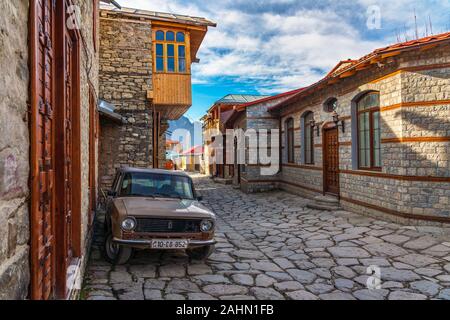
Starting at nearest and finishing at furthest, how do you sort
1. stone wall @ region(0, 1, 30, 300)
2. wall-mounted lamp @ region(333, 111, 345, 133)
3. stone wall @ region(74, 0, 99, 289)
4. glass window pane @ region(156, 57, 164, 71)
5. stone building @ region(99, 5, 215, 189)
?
stone wall @ region(0, 1, 30, 300) < stone wall @ region(74, 0, 99, 289) < wall-mounted lamp @ region(333, 111, 345, 133) < stone building @ region(99, 5, 215, 189) < glass window pane @ region(156, 57, 164, 71)

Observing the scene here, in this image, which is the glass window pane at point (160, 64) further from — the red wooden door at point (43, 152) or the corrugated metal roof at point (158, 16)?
the red wooden door at point (43, 152)

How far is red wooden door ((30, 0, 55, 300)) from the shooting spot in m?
1.85

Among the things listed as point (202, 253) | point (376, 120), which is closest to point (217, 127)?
point (376, 120)

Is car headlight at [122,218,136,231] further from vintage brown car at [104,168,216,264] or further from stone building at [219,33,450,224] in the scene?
stone building at [219,33,450,224]

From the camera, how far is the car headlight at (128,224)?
15.0 feet

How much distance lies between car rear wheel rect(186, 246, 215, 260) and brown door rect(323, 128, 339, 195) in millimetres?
6449

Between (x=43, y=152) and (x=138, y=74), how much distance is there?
34.0 ft

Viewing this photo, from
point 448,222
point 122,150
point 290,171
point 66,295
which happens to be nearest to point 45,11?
point 66,295

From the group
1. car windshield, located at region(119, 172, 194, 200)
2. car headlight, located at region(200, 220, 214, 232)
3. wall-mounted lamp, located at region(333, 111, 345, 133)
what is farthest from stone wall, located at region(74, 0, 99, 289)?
wall-mounted lamp, located at region(333, 111, 345, 133)

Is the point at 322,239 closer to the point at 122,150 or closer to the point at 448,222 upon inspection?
the point at 448,222

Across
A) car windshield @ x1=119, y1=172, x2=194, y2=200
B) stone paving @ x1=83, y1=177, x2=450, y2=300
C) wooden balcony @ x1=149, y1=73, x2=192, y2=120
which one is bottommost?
stone paving @ x1=83, y1=177, x2=450, y2=300

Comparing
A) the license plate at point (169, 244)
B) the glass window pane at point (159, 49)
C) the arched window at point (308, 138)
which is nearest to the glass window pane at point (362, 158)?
the arched window at point (308, 138)

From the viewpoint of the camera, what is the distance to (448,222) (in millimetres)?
7102

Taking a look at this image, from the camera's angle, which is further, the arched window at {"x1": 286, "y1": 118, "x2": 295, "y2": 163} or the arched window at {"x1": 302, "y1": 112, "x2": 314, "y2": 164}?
the arched window at {"x1": 286, "y1": 118, "x2": 295, "y2": 163}
